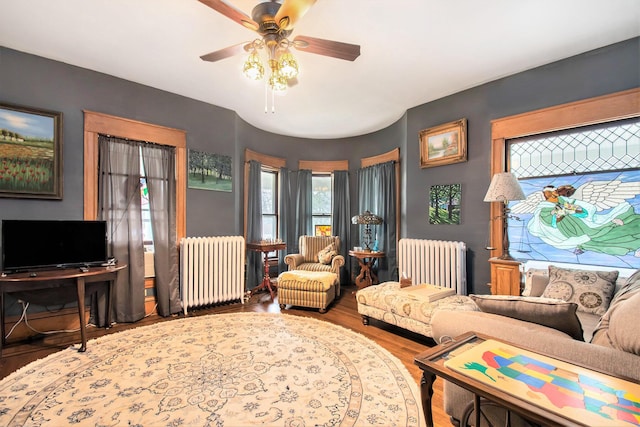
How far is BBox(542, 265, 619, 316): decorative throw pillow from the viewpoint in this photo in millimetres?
2094

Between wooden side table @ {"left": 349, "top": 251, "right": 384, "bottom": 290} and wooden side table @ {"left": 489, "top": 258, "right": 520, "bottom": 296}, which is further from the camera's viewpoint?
wooden side table @ {"left": 349, "top": 251, "right": 384, "bottom": 290}

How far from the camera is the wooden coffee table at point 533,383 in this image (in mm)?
781

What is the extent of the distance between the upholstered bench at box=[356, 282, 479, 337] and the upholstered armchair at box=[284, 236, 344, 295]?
1.27 metres

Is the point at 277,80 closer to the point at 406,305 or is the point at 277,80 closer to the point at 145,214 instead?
the point at 406,305

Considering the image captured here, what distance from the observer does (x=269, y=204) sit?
553cm

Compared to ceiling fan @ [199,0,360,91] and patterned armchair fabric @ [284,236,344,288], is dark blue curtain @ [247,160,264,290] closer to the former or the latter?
patterned armchair fabric @ [284,236,344,288]

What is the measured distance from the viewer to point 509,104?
329cm

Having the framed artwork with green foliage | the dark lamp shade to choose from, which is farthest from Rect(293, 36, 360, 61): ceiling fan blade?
the dark lamp shade

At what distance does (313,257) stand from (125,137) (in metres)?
3.25

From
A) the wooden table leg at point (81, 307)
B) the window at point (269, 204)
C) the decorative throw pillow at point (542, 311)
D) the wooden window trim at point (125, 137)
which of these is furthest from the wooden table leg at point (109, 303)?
the decorative throw pillow at point (542, 311)

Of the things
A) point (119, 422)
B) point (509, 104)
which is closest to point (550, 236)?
point (509, 104)

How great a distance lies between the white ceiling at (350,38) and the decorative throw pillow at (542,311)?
219 centimetres

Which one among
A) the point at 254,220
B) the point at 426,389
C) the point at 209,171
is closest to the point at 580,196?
the point at 426,389

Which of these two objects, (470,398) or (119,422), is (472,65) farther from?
(119,422)
